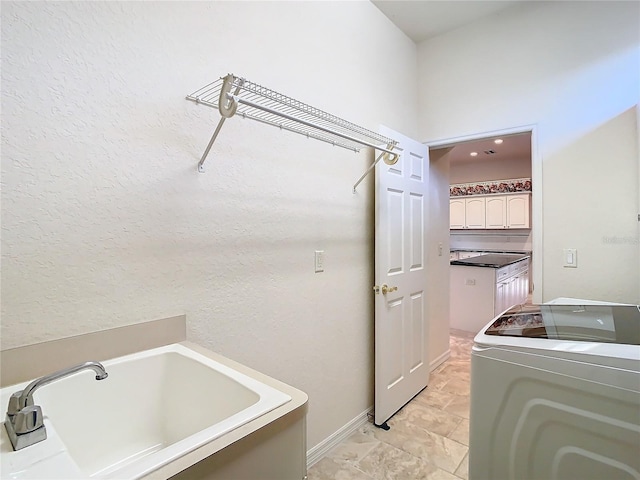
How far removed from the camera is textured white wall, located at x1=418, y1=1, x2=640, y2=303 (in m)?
2.03

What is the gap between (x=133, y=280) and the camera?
46.7 inches

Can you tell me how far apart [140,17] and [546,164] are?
2483mm

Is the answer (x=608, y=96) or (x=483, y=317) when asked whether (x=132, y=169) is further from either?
(x=483, y=317)

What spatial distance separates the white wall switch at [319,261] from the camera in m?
1.92

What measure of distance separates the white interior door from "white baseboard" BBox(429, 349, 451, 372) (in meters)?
0.37

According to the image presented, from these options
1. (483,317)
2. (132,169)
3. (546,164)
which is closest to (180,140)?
(132,169)

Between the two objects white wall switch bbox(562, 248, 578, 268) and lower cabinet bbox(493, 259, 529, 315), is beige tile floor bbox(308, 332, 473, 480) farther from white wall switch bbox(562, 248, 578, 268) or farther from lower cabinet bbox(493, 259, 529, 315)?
lower cabinet bbox(493, 259, 529, 315)

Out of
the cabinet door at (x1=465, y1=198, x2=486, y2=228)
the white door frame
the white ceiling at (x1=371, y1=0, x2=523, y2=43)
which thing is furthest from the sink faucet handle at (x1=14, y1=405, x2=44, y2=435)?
the cabinet door at (x1=465, y1=198, x2=486, y2=228)

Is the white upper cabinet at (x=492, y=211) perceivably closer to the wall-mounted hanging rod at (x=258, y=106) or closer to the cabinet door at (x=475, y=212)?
the cabinet door at (x=475, y=212)

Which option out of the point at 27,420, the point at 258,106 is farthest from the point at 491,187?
the point at 27,420

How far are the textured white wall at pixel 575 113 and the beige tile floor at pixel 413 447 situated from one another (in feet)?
3.65

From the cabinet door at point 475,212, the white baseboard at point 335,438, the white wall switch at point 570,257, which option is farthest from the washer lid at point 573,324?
the cabinet door at point 475,212

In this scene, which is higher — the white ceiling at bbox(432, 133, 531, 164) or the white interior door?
→ the white ceiling at bbox(432, 133, 531, 164)

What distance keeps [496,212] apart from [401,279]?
14.9 feet
